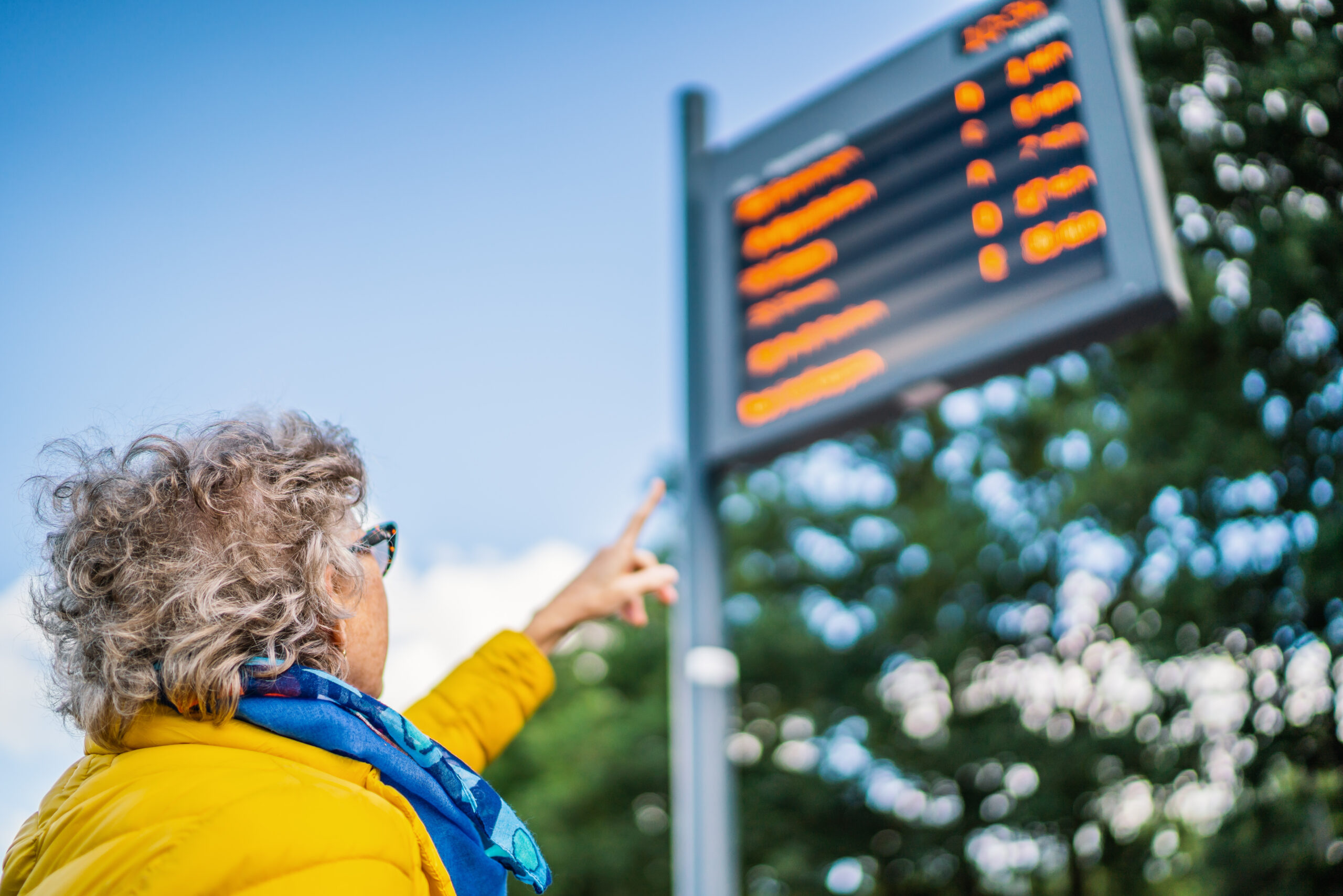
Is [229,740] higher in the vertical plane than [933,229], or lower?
lower

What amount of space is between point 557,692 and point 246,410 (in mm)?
13251

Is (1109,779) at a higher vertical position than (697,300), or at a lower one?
lower

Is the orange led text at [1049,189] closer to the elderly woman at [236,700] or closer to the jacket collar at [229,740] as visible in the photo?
the elderly woman at [236,700]

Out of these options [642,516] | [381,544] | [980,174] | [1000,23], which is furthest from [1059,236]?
[381,544]

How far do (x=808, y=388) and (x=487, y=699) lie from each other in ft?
5.16

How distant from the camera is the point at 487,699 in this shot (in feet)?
6.33

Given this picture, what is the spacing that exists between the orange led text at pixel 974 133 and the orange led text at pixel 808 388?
0.68 meters

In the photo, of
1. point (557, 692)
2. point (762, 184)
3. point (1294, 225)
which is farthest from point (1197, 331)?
point (557, 692)

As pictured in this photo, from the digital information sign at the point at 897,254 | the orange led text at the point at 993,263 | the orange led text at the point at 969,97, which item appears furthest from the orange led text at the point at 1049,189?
the orange led text at the point at 969,97

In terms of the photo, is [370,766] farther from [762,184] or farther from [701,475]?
[762,184]

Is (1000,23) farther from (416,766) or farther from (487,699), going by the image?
(416,766)

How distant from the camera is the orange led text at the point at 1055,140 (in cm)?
278

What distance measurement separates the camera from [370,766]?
1230mm

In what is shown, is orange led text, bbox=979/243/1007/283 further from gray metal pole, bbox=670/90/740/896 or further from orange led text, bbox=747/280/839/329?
gray metal pole, bbox=670/90/740/896
